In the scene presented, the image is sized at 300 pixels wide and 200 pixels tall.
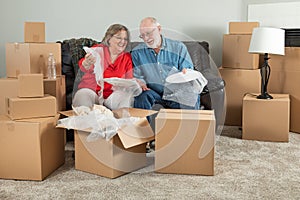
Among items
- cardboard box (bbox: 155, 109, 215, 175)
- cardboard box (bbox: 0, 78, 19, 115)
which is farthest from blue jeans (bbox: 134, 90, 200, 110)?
cardboard box (bbox: 0, 78, 19, 115)

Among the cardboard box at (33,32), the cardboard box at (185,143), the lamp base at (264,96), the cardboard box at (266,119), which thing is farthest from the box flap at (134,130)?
the lamp base at (264,96)

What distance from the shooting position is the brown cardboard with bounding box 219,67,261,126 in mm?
4016

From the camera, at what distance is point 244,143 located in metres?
3.46

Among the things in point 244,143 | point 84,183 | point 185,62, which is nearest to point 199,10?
point 185,62

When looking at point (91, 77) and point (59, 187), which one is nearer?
point (59, 187)

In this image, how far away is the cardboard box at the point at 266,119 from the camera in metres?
3.51

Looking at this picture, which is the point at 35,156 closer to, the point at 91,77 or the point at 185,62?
the point at 91,77

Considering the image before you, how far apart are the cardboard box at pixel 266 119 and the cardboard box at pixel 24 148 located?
1.71 m

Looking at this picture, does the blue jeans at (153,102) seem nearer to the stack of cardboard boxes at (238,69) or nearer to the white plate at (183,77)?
the white plate at (183,77)

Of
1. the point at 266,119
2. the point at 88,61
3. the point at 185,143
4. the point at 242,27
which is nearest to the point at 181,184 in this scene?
the point at 185,143

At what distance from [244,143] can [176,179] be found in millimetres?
1040

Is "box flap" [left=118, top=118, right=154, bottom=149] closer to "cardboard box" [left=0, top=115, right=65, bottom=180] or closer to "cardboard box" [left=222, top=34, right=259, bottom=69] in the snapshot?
"cardboard box" [left=0, top=115, right=65, bottom=180]

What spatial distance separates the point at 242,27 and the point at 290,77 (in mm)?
636

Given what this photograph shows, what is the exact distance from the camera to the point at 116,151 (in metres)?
2.60
